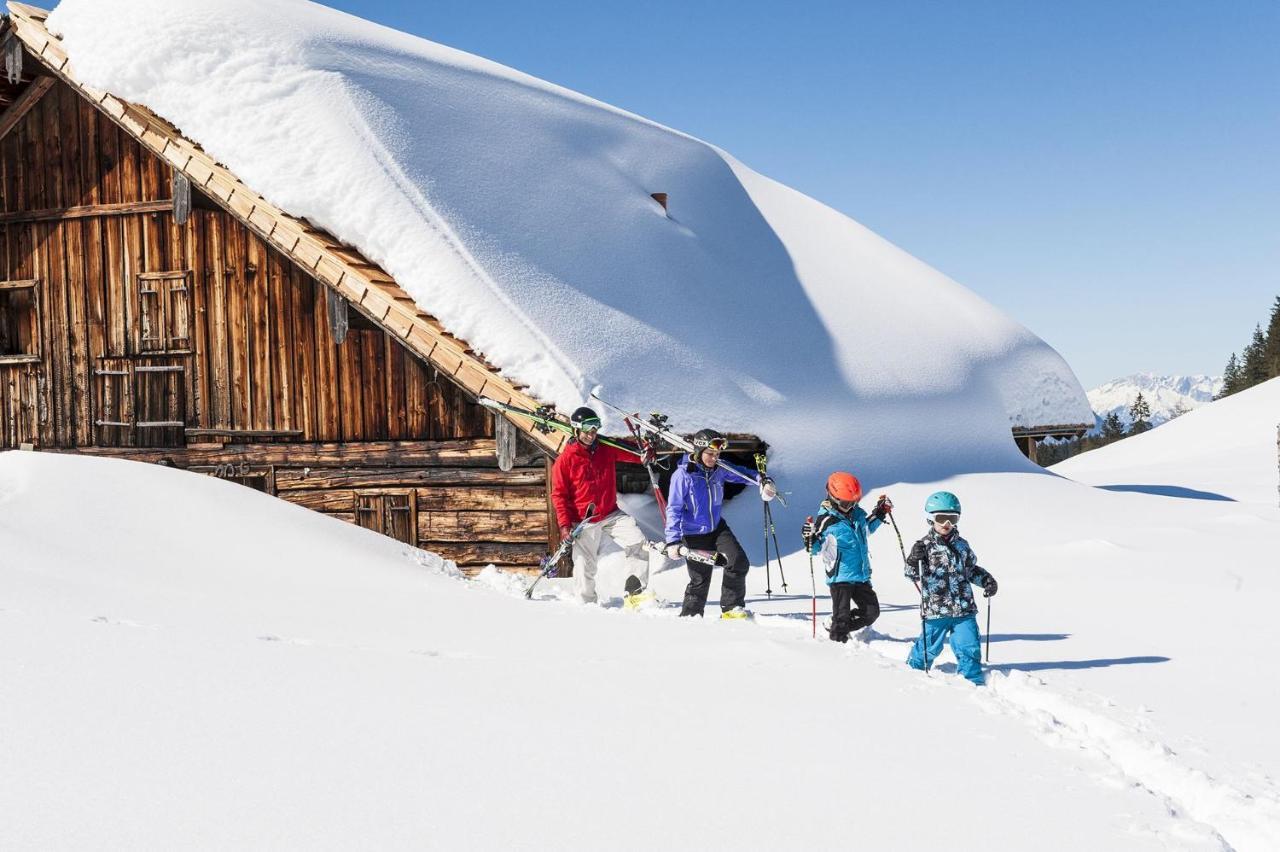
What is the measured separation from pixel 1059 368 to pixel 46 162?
57.4ft

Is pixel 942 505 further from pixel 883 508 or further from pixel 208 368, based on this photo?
pixel 208 368

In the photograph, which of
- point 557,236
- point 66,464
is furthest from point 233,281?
point 66,464

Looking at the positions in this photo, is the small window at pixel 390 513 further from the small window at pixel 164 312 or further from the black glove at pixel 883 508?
the black glove at pixel 883 508

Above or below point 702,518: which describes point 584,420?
above

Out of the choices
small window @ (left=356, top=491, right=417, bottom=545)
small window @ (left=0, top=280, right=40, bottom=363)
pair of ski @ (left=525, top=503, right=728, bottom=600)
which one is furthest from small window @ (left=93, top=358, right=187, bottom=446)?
pair of ski @ (left=525, top=503, right=728, bottom=600)

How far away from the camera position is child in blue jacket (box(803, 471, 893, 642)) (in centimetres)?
706

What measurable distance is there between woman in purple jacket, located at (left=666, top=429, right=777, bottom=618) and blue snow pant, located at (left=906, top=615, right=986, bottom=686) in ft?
6.44

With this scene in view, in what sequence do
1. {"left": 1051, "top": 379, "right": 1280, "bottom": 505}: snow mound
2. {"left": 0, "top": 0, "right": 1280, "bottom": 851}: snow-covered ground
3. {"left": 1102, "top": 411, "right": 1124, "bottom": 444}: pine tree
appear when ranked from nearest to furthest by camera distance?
{"left": 0, "top": 0, "right": 1280, "bottom": 851}: snow-covered ground → {"left": 1051, "top": 379, "right": 1280, "bottom": 505}: snow mound → {"left": 1102, "top": 411, "right": 1124, "bottom": 444}: pine tree

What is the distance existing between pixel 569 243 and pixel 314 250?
4066mm

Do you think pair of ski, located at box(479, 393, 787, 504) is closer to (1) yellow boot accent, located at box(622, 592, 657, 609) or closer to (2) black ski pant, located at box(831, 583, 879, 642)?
(1) yellow boot accent, located at box(622, 592, 657, 609)

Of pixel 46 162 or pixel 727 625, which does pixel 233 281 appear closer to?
pixel 46 162

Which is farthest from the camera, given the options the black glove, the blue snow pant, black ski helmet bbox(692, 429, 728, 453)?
black ski helmet bbox(692, 429, 728, 453)

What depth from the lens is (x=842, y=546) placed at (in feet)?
23.3

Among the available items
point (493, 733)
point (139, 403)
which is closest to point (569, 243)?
point (139, 403)
